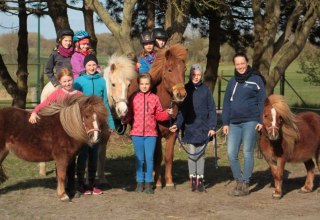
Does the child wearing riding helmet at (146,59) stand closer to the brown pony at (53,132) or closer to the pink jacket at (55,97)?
the pink jacket at (55,97)

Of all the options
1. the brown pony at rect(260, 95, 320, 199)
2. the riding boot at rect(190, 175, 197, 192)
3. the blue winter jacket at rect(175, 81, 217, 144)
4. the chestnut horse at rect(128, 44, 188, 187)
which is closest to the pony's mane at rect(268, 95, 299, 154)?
the brown pony at rect(260, 95, 320, 199)

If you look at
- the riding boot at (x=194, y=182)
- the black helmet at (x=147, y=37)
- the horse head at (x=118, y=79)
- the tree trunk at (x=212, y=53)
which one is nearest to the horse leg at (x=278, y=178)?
the riding boot at (x=194, y=182)

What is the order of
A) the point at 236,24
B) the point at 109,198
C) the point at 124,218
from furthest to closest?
the point at 236,24, the point at 109,198, the point at 124,218

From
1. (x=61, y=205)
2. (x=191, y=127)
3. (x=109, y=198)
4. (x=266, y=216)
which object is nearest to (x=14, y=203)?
(x=61, y=205)

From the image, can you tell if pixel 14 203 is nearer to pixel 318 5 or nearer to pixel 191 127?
pixel 191 127

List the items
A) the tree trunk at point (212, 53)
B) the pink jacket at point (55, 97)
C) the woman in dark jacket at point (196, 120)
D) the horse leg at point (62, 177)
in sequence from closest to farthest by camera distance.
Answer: the horse leg at point (62, 177), the pink jacket at point (55, 97), the woman in dark jacket at point (196, 120), the tree trunk at point (212, 53)

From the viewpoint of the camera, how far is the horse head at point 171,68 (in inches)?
288

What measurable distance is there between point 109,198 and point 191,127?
4.90 feet

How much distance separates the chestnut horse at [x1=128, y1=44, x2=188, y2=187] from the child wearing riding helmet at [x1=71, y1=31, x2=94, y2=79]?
0.77 metres

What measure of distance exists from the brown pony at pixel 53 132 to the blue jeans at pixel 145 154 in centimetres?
70

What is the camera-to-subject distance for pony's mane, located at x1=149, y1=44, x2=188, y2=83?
292 inches

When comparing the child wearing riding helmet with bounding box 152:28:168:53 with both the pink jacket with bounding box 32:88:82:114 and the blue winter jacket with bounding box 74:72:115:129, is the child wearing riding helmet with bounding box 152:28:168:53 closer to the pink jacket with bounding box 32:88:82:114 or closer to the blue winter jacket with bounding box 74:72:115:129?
the blue winter jacket with bounding box 74:72:115:129

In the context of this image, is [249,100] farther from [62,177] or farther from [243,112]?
[62,177]

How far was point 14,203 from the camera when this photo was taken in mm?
A: 7008
